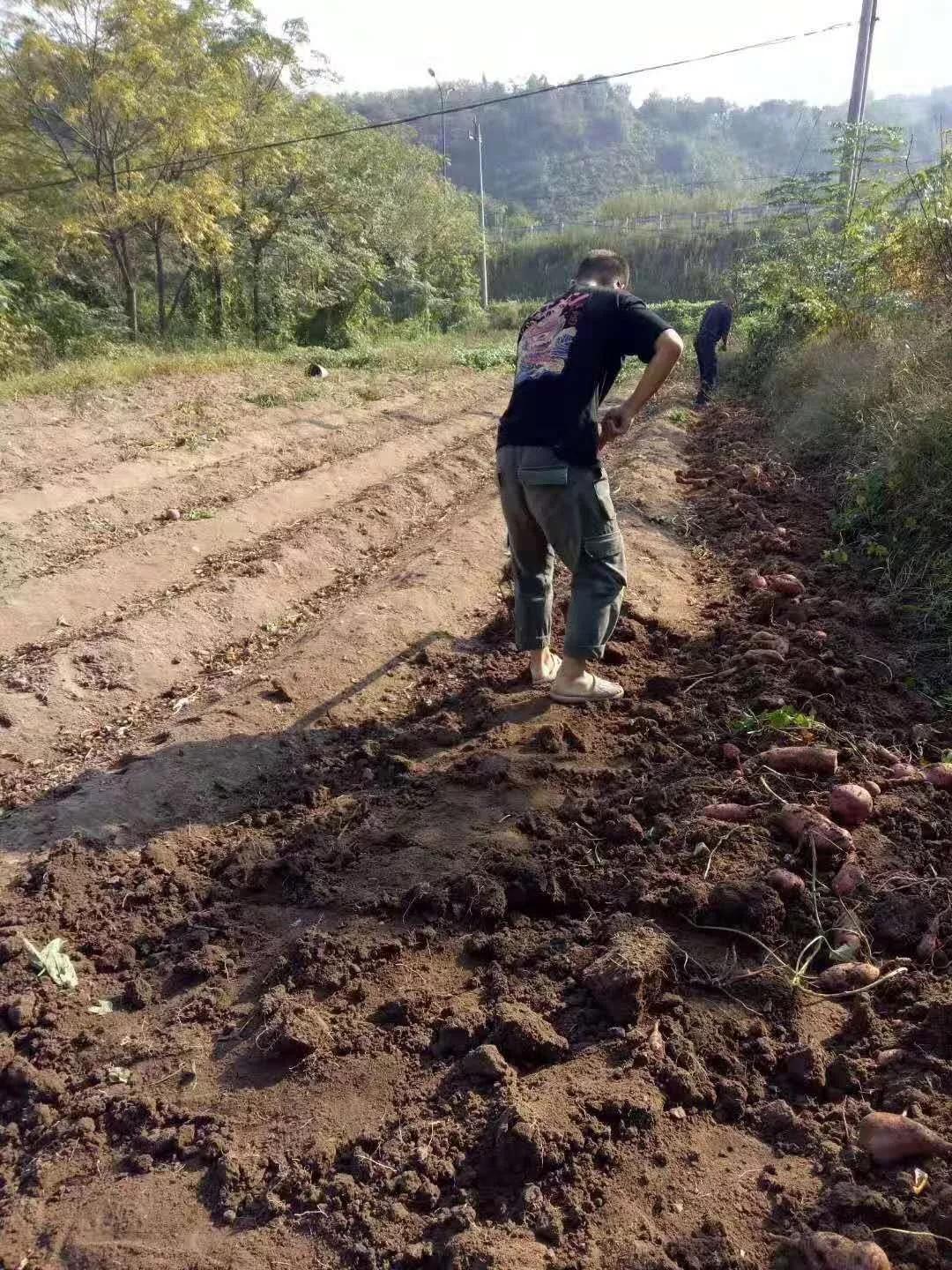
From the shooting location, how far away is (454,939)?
2340 millimetres

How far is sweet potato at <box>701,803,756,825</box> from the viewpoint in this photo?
2.73 meters

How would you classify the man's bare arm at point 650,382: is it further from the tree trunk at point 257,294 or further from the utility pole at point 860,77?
the tree trunk at point 257,294

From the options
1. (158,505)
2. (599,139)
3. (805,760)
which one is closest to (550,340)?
(805,760)

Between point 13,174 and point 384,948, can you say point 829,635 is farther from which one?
point 13,174

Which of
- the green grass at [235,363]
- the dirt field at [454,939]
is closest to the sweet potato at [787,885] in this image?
the dirt field at [454,939]

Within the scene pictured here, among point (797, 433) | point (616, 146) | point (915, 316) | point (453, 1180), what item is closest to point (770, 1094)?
point (453, 1180)

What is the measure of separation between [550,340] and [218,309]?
20641 mm

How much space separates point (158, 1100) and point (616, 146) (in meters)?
126

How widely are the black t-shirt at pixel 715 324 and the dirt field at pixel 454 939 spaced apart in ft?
27.2

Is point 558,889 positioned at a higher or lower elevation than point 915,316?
lower

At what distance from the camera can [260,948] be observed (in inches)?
95.7

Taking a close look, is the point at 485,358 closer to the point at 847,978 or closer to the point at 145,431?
the point at 145,431

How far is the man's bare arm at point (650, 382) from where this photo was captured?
10.3 feet

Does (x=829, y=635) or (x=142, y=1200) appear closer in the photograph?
(x=142, y=1200)
